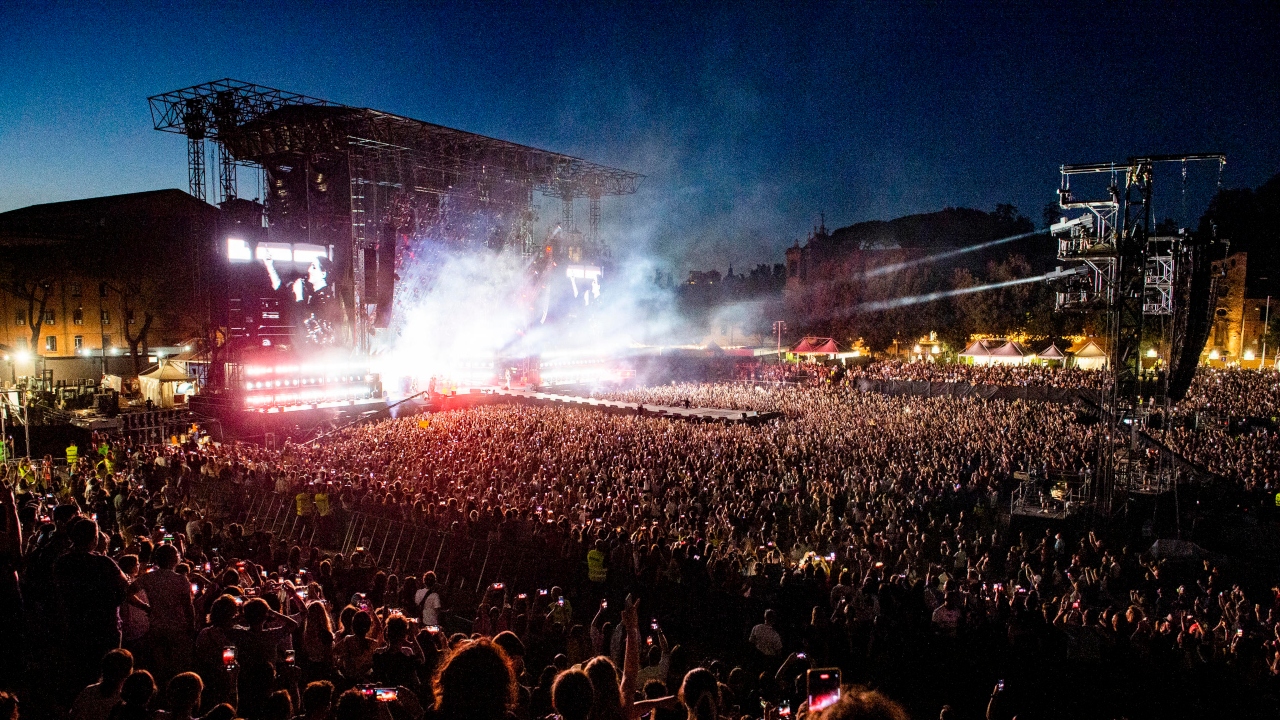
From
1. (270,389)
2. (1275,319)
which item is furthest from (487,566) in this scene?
(1275,319)

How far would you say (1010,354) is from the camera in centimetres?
3619

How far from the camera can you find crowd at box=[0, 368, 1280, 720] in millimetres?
3740

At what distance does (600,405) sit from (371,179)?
14367 mm

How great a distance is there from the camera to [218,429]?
71.9ft

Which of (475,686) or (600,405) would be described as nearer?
(475,686)

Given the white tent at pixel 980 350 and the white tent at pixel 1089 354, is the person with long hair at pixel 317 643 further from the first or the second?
the white tent at pixel 980 350

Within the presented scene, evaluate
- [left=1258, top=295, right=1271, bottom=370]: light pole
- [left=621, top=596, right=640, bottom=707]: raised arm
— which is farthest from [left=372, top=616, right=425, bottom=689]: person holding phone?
[left=1258, top=295, right=1271, bottom=370]: light pole

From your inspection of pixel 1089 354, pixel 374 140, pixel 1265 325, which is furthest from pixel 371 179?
pixel 1265 325

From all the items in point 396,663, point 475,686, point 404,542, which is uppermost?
point 475,686

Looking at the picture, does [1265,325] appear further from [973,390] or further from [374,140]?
[374,140]

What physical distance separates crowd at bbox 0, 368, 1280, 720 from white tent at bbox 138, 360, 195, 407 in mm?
12505

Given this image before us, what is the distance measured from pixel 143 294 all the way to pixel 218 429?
2024 centimetres

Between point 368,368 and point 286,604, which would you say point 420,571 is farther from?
point 368,368

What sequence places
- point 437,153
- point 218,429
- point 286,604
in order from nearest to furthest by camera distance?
point 286,604
point 218,429
point 437,153
